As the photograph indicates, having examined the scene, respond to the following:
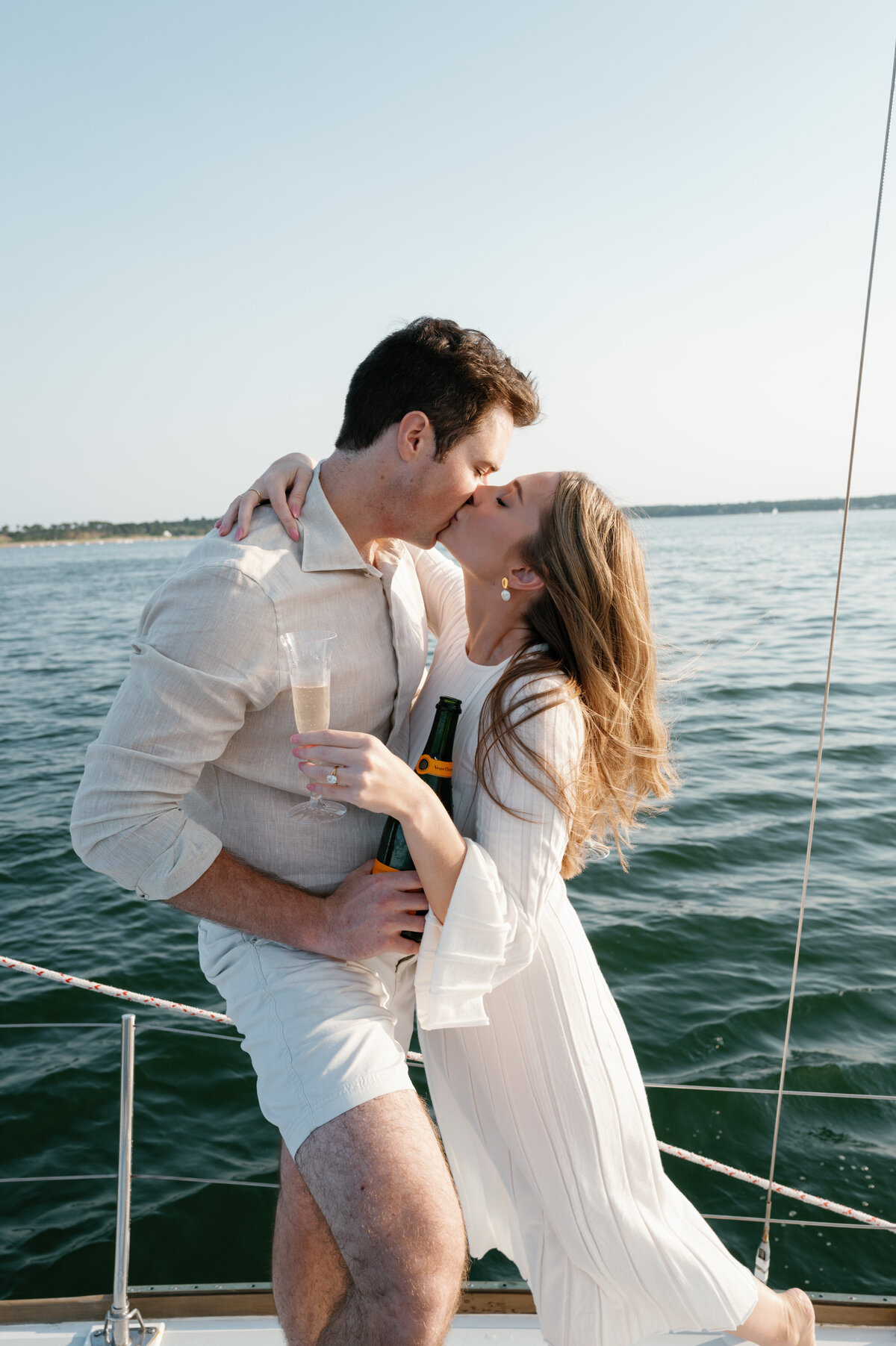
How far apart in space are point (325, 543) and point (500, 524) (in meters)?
0.46

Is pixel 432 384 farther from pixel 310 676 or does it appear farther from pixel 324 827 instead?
pixel 324 827

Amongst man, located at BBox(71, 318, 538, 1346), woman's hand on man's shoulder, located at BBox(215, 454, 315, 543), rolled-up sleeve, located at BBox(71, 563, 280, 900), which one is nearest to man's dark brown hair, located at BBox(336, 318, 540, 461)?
man, located at BBox(71, 318, 538, 1346)

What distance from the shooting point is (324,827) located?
90.0 inches

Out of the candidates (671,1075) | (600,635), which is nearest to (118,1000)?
(671,1075)

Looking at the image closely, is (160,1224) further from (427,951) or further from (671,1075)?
(427,951)

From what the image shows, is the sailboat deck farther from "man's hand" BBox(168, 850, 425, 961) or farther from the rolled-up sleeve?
the rolled-up sleeve

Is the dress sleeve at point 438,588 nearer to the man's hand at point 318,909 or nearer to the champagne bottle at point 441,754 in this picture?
the champagne bottle at point 441,754

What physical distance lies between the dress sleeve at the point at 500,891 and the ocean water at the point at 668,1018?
61 centimetres

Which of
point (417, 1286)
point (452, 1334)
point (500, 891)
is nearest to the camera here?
point (417, 1286)

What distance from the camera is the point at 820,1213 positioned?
13.6 ft

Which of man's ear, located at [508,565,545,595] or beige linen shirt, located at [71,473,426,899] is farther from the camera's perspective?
man's ear, located at [508,565,545,595]

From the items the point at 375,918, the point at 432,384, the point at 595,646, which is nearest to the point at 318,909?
the point at 375,918

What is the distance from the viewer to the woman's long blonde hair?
220cm

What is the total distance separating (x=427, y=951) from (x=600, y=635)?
0.83 metres
